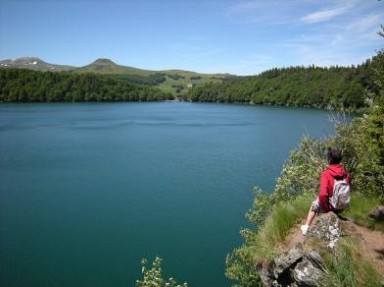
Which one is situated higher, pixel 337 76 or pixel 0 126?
pixel 337 76

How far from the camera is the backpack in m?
9.29

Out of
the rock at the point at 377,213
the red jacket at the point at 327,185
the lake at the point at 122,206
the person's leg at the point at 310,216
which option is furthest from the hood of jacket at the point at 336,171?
the lake at the point at 122,206

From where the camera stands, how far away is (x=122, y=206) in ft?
108

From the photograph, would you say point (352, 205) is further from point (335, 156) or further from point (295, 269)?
point (295, 269)

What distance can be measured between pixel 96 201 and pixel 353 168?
24.6 m

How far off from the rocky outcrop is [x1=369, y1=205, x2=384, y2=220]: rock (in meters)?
1.18

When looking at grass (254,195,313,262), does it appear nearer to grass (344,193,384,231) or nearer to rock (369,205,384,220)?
grass (344,193,384,231)

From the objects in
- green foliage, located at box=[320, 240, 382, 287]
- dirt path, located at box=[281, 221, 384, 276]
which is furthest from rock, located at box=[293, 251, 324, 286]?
dirt path, located at box=[281, 221, 384, 276]

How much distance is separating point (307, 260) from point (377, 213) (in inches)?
104

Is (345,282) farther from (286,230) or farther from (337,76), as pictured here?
(337,76)

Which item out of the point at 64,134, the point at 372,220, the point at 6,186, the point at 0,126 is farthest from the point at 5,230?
the point at 0,126

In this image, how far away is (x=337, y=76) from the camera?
181 metres

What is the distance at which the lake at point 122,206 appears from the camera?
22359 mm

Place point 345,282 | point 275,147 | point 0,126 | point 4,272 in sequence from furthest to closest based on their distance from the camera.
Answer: point 0,126, point 275,147, point 4,272, point 345,282
